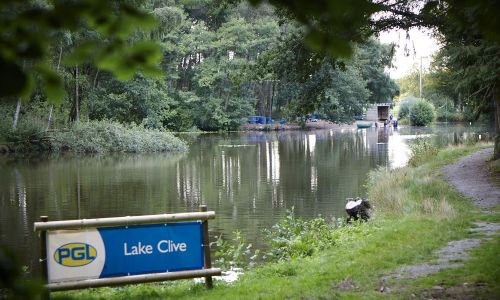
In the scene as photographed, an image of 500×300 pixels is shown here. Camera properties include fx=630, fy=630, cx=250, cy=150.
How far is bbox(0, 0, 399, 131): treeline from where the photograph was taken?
4036 cm

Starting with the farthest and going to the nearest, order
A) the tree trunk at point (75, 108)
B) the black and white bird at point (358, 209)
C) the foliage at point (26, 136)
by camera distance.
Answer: the tree trunk at point (75, 108) → the foliage at point (26, 136) → the black and white bird at point (358, 209)

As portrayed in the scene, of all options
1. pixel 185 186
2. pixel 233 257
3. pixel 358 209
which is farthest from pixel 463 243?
pixel 185 186

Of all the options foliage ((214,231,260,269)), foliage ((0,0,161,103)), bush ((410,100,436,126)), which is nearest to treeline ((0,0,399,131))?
bush ((410,100,436,126))

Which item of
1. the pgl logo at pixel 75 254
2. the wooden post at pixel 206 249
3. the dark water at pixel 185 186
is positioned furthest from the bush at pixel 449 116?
the pgl logo at pixel 75 254

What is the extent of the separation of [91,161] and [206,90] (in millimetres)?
33419

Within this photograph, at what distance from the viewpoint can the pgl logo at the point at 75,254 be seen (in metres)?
6.75

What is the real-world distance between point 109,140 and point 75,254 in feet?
106

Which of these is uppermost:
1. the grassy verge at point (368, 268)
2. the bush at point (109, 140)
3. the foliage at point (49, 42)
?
the foliage at point (49, 42)

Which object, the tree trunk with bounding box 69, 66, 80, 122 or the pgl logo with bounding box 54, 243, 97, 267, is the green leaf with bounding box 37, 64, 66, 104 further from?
the tree trunk with bounding box 69, 66, 80, 122

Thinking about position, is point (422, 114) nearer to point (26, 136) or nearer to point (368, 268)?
point (26, 136)

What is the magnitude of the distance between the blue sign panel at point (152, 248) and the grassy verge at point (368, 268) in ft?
1.07

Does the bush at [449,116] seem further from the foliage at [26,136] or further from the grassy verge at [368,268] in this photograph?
the grassy verge at [368,268]

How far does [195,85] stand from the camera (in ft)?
213

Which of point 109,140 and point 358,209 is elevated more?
point 109,140
